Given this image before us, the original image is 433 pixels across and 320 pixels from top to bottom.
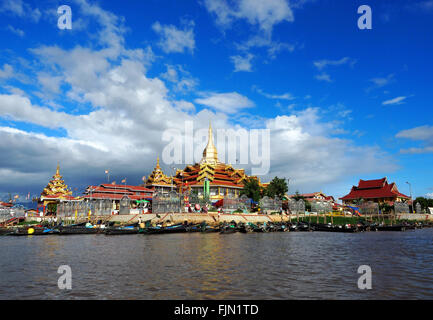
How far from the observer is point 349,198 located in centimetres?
10794

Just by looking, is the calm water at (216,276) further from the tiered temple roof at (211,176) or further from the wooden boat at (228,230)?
the tiered temple roof at (211,176)

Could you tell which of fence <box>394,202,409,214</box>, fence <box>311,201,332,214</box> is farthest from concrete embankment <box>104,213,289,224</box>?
fence <box>394,202,409,214</box>

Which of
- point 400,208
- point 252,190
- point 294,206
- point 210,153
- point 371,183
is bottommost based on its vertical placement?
point 400,208

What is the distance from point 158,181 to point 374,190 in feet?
230

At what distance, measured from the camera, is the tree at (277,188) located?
8419cm

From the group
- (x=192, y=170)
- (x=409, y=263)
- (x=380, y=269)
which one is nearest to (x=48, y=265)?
(x=380, y=269)

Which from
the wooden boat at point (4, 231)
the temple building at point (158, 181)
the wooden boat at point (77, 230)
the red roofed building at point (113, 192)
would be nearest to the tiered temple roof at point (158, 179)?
the temple building at point (158, 181)

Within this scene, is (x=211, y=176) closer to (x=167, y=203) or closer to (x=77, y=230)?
(x=167, y=203)

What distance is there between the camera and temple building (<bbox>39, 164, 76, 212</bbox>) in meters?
85.9

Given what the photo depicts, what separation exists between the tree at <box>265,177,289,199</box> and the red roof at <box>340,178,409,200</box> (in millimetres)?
34945

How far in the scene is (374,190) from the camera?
104m

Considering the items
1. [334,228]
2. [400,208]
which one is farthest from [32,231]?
[400,208]

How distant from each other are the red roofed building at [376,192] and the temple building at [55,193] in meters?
88.4
